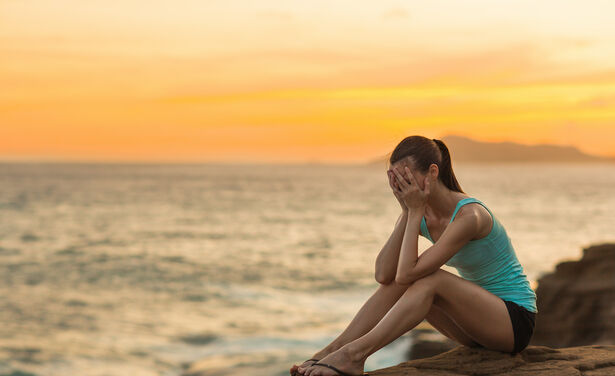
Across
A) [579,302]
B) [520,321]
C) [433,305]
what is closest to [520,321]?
[520,321]

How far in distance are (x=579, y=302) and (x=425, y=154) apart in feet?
19.9

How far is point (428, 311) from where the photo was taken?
434 centimetres

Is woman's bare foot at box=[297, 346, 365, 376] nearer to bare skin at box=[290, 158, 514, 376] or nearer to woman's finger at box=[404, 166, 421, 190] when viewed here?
bare skin at box=[290, 158, 514, 376]

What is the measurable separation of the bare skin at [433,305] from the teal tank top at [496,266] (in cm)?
10

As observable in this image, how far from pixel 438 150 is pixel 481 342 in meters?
1.38

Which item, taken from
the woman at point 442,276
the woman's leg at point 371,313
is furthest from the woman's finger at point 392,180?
the woman's leg at point 371,313

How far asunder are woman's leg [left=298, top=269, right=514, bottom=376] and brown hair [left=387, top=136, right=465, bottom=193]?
0.67 meters

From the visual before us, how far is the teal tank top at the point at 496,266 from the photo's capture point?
4320 millimetres

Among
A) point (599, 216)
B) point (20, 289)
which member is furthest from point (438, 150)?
point (599, 216)

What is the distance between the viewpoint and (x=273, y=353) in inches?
488

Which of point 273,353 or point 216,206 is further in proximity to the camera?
point 216,206

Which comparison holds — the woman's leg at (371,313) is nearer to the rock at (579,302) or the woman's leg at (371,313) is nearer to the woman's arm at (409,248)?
the woman's arm at (409,248)

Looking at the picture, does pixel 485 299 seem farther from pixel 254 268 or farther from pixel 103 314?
pixel 254 268

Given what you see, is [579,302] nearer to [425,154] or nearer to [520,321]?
[520,321]
